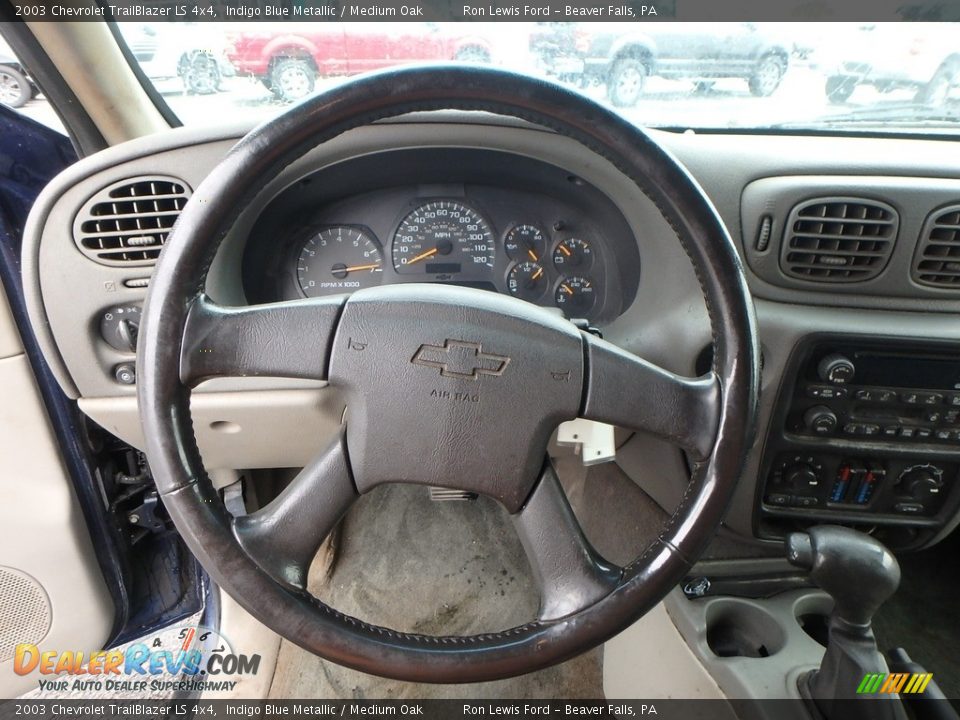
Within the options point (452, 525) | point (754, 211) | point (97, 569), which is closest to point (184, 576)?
point (97, 569)

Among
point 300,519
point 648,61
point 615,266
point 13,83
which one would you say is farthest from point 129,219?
point 648,61

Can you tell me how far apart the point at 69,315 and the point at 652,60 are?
4.26 ft

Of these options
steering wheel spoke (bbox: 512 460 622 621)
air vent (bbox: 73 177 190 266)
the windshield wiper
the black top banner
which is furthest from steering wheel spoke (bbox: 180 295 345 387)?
the windshield wiper

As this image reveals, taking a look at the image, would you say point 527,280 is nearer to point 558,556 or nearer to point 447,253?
point 447,253

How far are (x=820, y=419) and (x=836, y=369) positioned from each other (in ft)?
0.34

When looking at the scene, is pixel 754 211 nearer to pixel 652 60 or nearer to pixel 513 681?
pixel 652 60

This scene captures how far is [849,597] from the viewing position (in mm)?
967

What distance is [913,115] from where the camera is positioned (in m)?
1.38

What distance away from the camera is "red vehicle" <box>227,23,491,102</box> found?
1203 millimetres

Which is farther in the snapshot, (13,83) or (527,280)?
(527,280)

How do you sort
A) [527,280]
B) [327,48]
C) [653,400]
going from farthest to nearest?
[527,280], [327,48], [653,400]

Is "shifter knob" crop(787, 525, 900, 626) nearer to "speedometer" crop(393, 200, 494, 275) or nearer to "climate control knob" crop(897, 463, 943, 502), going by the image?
"climate control knob" crop(897, 463, 943, 502)

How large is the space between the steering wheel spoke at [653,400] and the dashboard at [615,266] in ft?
1.36

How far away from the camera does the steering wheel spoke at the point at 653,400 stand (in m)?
0.76
